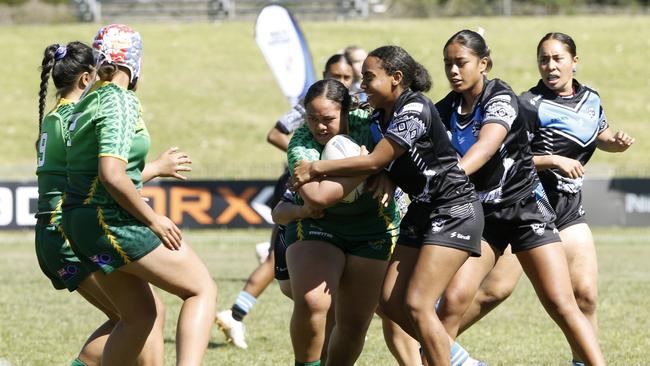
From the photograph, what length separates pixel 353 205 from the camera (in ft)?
18.3

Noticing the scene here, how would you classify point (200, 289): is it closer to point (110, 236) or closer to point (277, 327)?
point (110, 236)

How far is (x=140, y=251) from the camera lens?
5.03 meters

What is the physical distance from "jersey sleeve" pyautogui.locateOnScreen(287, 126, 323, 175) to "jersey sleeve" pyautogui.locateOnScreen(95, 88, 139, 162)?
92 cm

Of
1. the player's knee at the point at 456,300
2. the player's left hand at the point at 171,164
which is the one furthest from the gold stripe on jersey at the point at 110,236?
the player's knee at the point at 456,300

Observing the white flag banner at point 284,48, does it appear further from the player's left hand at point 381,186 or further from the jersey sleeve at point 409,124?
the jersey sleeve at point 409,124

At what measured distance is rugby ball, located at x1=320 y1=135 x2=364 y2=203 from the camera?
17.7 ft

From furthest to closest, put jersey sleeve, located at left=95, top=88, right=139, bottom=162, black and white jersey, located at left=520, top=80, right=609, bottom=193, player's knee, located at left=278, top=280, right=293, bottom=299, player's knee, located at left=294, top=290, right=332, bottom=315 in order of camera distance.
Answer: black and white jersey, located at left=520, top=80, right=609, bottom=193, player's knee, located at left=278, top=280, right=293, bottom=299, player's knee, located at left=294, top=290, right=332, bottom=315, jersey sleeve, located at left=95, top=88, right=139, bottom=162

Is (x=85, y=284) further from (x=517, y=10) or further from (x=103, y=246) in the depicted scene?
(x=517, y=10)

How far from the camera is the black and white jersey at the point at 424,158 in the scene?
17.1 feet

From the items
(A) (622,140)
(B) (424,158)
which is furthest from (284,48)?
(B) (424,158)

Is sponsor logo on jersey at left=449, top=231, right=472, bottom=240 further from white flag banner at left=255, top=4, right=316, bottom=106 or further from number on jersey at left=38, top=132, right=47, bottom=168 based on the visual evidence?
white flag banner at left=255, top=4, right=316, bottom=106

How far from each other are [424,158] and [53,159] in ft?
6.29

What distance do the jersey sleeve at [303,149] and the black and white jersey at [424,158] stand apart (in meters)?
0.33

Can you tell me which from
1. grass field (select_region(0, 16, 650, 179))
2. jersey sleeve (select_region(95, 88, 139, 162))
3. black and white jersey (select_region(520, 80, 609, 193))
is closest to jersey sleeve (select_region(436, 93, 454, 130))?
black and white jersey (select_region(520, 80, 609, 193))
